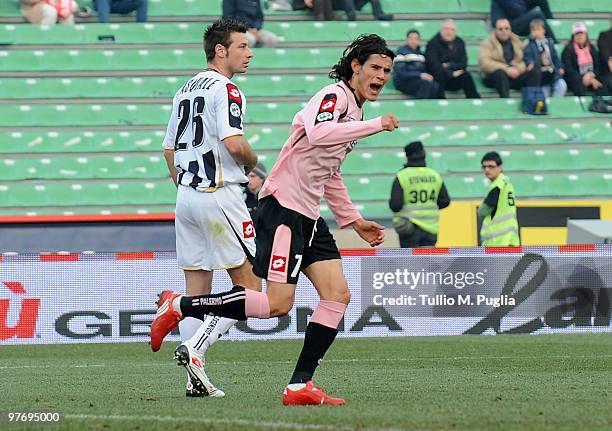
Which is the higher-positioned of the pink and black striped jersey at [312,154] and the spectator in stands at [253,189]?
the pink and black striped jersey at [312,154]

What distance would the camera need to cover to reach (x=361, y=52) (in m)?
7.50

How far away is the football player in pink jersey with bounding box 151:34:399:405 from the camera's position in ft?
24.3

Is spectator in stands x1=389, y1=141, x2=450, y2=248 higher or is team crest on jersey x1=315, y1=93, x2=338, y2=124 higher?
team crest on jersey x1=315, y1=93, x2=338, y2=124

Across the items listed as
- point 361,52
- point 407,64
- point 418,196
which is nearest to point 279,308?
point 361,52

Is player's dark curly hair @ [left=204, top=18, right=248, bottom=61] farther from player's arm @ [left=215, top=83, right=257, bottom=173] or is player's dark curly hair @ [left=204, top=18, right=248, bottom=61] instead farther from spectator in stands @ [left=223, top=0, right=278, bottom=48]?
spectator in stands @ [left=223, top=0, right=278, bottom=48]

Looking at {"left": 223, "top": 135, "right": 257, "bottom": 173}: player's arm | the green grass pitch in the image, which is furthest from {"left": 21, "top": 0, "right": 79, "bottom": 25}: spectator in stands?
{"left": 223, "top": 135, "right": 257, "bottom": 173}: player's arm

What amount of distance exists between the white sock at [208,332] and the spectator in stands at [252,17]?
14105 millimetres

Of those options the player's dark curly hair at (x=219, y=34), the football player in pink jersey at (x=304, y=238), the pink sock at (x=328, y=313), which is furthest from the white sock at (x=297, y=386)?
the player's dark curly hair at (x=219, y=34)

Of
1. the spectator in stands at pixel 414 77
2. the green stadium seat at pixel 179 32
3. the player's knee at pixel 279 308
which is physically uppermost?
the green stadium seat at pixel 179 32

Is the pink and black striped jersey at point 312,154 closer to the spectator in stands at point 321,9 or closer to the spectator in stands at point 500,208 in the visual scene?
the spectator in stands at point 500,208

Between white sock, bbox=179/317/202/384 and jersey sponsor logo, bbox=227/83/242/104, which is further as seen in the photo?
white sock, bbox=179/317/202/384

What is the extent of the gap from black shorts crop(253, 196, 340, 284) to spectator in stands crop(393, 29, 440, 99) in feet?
48.1

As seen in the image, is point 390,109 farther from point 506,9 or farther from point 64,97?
point 64,97

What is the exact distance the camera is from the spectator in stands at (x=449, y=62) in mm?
21969
